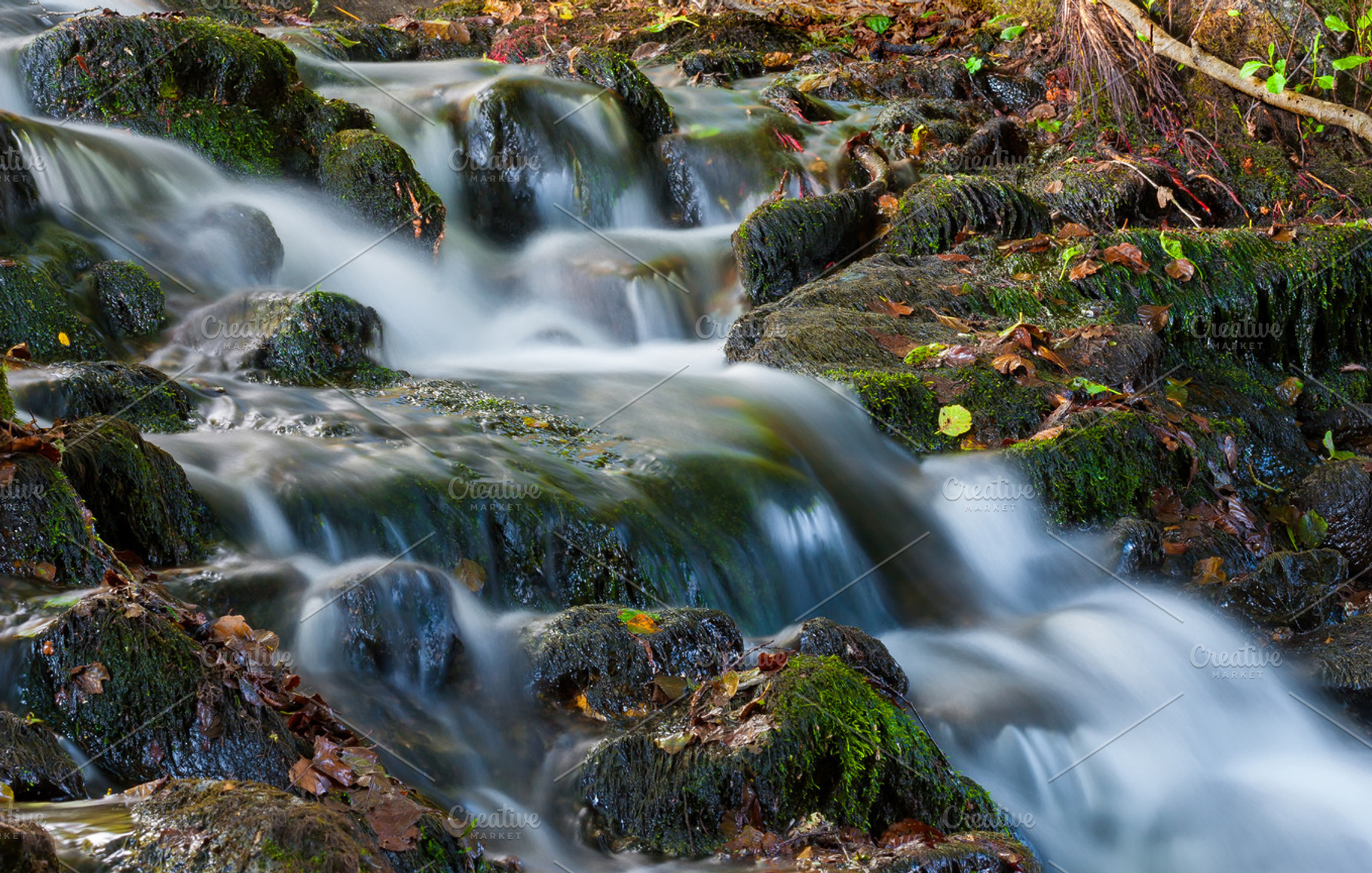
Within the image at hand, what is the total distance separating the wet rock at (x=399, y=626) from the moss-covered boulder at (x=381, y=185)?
4.26 metres

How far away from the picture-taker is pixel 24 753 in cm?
232

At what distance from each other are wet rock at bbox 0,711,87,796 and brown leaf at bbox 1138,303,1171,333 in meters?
5.85

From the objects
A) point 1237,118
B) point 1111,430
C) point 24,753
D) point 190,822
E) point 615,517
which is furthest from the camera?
point 1237,118

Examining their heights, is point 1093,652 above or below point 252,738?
below

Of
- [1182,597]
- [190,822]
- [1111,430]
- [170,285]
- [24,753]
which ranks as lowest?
[1182,597]

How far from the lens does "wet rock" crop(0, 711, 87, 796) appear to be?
229 cm

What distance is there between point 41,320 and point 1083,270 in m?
5.56

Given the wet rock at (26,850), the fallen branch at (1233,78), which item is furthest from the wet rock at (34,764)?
the fallen branch at (1233,78)

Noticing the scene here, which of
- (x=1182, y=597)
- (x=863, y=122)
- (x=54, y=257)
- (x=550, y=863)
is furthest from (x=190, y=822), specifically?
(x=863, y=122)

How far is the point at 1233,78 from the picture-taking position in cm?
863

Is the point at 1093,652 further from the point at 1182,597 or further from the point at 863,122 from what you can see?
the point at 863,122

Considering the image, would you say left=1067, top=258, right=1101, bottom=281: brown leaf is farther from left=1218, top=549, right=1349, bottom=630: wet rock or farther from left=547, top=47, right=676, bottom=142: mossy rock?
left=547, top=47, right=676, bottom=142: mossy rock

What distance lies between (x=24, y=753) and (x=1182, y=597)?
4.35 m

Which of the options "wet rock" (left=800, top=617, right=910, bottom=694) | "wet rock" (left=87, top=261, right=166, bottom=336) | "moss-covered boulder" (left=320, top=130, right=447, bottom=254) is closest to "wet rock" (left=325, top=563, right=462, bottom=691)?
"wet rock" (left=800, top=617, right=910, bottom=694)
